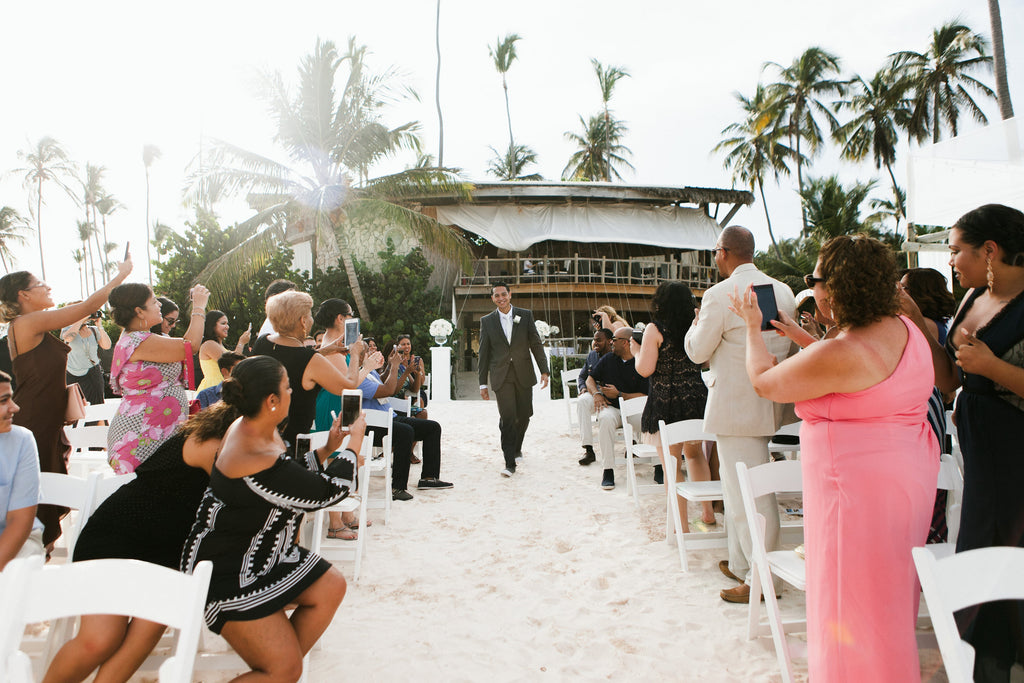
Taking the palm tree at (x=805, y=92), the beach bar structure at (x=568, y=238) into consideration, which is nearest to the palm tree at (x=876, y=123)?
the palm tree at (x=805, y=92)

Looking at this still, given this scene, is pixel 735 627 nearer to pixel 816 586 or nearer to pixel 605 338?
pixel 816 586

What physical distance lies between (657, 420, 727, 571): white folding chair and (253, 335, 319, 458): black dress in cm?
222

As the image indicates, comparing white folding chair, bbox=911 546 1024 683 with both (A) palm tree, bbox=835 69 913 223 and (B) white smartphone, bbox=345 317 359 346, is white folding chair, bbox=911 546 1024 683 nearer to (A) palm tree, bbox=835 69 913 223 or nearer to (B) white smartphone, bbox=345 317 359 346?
(B) white smartphone, bbox=345 317 359 346

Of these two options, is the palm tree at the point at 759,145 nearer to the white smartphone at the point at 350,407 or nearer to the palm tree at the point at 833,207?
the palm tree at the point at 833,207

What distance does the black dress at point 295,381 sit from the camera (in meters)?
3.38

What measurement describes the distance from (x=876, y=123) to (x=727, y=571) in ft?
102

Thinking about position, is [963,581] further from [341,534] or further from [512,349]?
[512,349]

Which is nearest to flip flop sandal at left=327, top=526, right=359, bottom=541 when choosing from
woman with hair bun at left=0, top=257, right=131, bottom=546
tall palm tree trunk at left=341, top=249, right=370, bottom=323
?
woman with hair bun at left=0, top=257, right=131, bottom=546

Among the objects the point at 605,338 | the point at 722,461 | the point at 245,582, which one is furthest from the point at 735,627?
the point at 605,338

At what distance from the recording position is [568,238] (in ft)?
65.8

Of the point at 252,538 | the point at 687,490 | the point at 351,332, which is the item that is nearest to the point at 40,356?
the point at 351,332

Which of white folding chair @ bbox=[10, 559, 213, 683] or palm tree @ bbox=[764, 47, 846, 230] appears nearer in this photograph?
white folding chair @ bbox=[10, 559, 213, 683]

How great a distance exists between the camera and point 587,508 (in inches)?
208

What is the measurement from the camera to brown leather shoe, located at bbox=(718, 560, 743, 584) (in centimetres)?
357
